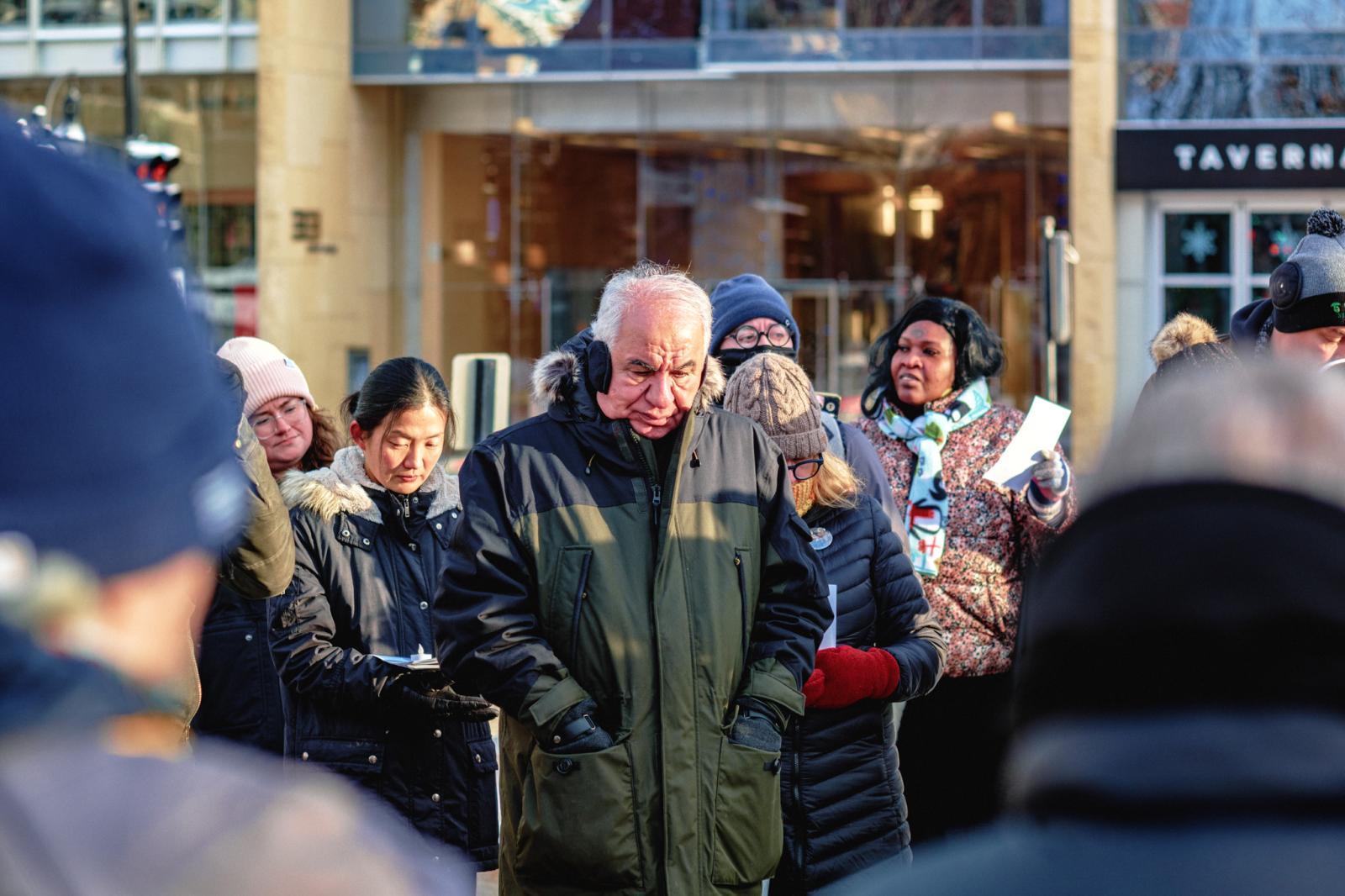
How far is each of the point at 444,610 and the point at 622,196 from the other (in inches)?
913

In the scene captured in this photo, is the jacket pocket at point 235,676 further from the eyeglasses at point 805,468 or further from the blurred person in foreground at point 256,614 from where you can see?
the eyeglasses at point 805,468

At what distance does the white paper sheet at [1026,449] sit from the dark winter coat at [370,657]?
6.02 feet

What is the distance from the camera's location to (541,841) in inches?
149

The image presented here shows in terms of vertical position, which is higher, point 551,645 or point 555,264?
point 555,264

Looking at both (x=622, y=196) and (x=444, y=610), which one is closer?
(x=444, y=610)

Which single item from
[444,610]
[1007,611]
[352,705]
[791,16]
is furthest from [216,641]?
[791,16]

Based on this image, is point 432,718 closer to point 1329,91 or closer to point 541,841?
point 541,841

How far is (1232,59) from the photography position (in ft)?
76.3

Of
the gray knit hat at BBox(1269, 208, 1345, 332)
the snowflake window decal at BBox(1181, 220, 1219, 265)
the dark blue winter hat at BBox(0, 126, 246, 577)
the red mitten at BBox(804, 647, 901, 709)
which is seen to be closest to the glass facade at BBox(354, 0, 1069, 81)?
the snowflake window decal at BBox(1181, 220, 1219, 265)

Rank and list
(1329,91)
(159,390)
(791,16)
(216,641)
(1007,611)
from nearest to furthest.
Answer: (159,390)
(216,641)
(1007,611)
(1329,91)
(791,16)

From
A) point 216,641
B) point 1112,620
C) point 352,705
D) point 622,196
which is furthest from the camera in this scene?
point 622,196

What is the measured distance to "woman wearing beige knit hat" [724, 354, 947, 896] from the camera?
4430 mm

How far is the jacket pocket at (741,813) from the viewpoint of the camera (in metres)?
3.80

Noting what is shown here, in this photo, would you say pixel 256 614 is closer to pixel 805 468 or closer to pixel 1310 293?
pixel 805 468
